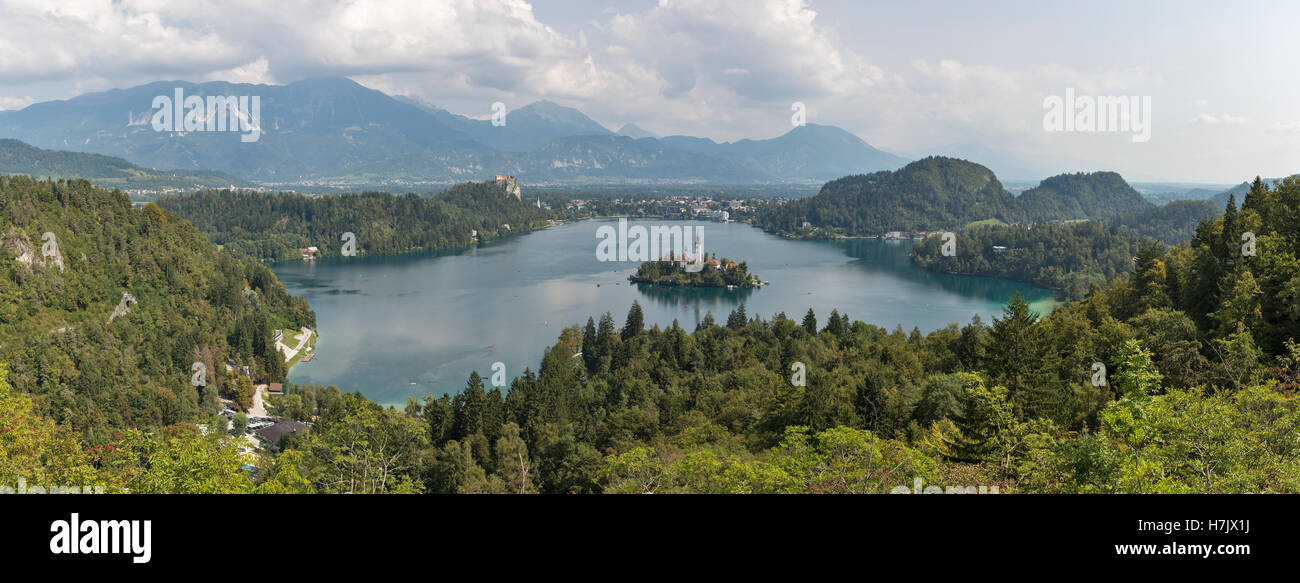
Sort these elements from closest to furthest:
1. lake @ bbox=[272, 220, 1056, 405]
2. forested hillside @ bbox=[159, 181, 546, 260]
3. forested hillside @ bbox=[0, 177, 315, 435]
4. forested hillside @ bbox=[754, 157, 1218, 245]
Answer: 1. forested hillside @ bbox=[0, 177, 315, 435]
2. lake @ bbox=[272, 220, 1056, 405]
3. forested hillside @ bbox=[159, 181, 546, 260]
4. forested hillside @ bbox=[754, 157, 1218, 245]

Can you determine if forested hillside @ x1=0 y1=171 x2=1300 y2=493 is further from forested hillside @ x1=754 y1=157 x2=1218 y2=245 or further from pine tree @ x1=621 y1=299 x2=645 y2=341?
forested hillside @ x1=754 y1=157 x2=1218 y2=245

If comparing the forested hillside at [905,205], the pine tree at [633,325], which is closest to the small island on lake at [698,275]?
the pine tree at [633,325]

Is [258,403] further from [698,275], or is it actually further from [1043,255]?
[1043,255]

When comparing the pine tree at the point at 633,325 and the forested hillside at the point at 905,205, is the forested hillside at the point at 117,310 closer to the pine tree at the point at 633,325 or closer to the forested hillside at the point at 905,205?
the pine tree at the point at 633,325

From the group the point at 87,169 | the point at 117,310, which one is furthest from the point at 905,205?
the point at 87,169

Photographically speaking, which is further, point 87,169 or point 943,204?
point 87,169

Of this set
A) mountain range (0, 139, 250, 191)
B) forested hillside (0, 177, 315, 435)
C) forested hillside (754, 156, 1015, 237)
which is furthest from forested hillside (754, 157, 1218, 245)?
mountain range (0, 139, 250, 191)
